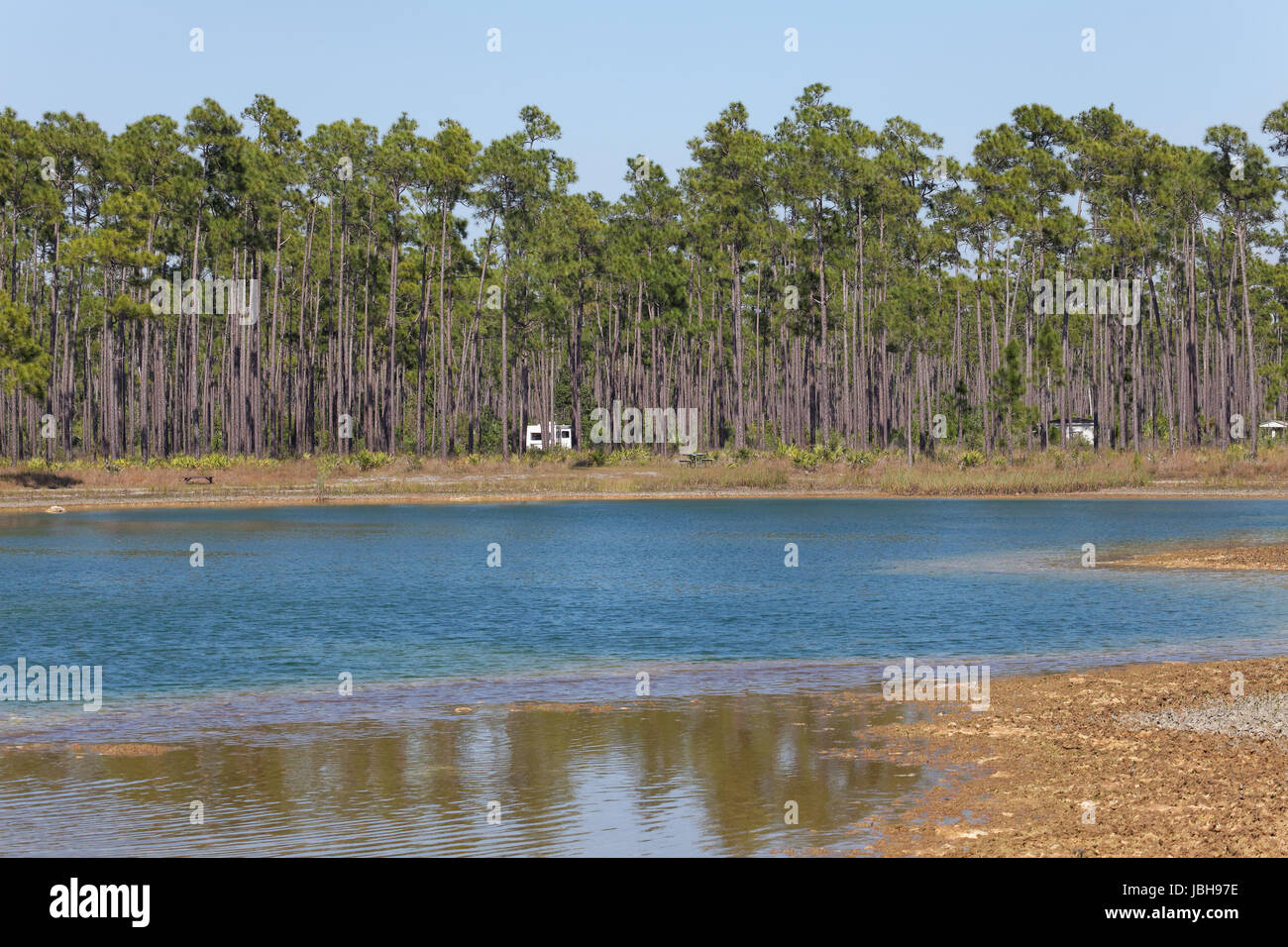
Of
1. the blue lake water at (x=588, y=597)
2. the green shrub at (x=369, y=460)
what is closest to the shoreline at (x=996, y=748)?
the blue lake water at (x=588, y=597)

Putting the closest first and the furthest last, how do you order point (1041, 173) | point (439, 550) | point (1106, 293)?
point (439, 550), point (1041, 173), point (1106, 293)

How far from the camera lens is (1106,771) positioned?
12117mm

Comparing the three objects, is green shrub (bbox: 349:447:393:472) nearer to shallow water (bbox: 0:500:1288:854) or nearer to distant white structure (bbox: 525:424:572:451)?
distant white structure (bbox: 525:424:572:451)

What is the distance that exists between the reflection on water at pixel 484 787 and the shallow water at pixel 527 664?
0.05 meters

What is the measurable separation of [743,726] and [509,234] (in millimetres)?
85798

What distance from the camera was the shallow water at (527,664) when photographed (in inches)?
442

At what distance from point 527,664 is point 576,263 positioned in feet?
235

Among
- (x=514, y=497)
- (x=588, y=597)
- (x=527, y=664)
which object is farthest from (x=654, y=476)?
(x=527, y=664)

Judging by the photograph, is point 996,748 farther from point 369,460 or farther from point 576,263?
point 576,263

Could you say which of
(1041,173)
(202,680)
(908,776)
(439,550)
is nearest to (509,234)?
(1041,173)

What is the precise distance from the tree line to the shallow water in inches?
1422

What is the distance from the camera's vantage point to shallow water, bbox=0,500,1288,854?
36.9ft
